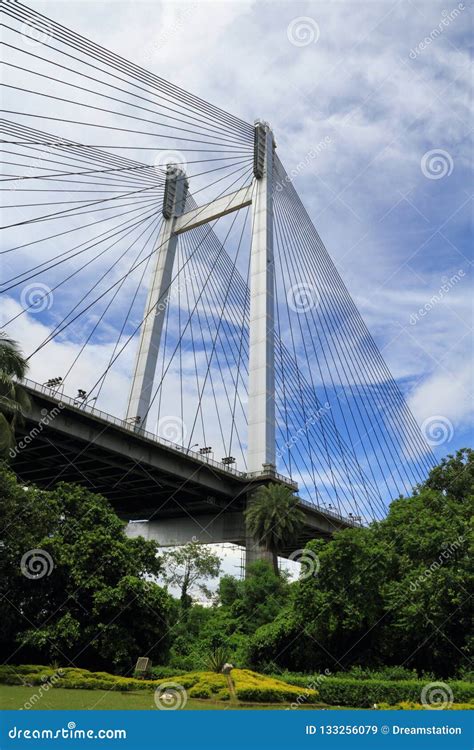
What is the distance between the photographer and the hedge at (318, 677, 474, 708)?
20406 millimetres

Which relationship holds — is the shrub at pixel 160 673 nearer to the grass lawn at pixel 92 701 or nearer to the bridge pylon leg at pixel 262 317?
the grass lawn at pixel 92 701

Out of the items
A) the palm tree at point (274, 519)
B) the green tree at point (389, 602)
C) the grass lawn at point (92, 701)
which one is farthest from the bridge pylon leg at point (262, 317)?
the grass lawn at point (92, 701)

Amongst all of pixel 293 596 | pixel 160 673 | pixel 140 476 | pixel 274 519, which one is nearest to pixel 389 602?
pixel 293 596

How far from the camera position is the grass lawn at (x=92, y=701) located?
17.7 meters

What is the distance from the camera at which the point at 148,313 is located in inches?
2034

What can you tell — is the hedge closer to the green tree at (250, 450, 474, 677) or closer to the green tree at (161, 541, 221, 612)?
the green tree at (250, 450, 474, 677)

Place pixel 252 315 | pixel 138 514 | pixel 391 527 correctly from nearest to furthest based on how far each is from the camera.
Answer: pixel 391 527, pixel 252 315, pixel 138 514

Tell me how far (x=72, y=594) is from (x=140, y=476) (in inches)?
881

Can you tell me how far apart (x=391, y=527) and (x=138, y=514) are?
122 ft

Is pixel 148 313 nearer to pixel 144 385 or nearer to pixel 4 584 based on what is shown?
pixel 144 385

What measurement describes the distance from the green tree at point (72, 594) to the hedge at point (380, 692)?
1112cm

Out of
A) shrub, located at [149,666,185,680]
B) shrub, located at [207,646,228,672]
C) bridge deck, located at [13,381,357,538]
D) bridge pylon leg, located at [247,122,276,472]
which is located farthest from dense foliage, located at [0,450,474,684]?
bridge pylon leg, located at [247,122,276,472]

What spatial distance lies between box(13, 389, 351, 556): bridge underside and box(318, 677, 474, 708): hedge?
2273 centimetres

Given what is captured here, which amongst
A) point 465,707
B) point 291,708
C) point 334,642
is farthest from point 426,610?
point 291,708
